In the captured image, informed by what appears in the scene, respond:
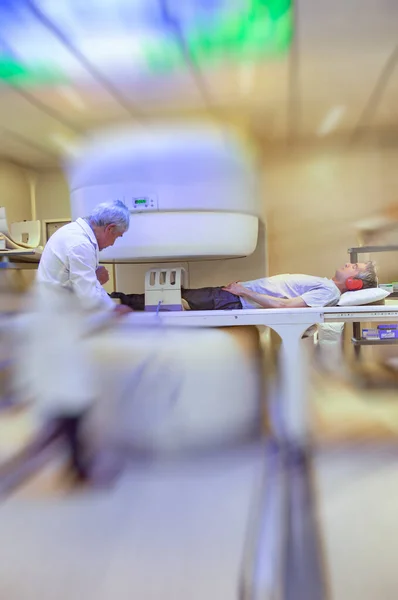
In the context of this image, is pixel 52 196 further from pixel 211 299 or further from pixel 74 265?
pixel 211 299

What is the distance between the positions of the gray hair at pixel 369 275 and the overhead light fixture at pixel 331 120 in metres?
0.20

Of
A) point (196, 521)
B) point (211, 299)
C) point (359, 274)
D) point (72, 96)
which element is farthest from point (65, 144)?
point (196, 521)

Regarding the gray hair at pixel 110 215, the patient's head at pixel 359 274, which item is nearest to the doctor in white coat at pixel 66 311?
the gray hair at pixel 110 215

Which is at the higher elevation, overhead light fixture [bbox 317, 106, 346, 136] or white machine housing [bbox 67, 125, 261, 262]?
overhead light fixture [bbox 317, 106, 346, 136]

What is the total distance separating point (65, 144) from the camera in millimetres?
500

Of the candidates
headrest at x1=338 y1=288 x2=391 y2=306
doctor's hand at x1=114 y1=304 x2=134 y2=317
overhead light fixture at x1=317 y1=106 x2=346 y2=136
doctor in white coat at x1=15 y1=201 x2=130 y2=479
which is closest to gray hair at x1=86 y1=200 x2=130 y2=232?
doctor in white coat at x1=15 y1=201 x2=130 y2=479

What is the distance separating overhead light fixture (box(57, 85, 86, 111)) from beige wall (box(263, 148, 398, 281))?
267 millimetres

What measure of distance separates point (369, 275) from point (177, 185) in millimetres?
332

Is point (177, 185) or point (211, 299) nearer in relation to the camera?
point (177, 185)

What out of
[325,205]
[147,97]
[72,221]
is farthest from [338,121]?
[72,221]

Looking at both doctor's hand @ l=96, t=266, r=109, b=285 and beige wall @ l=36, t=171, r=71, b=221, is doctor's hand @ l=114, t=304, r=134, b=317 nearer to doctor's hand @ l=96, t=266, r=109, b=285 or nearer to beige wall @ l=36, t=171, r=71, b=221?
doctor's hand @ l=96, t=266, r=109, b=285

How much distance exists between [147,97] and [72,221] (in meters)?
0.20

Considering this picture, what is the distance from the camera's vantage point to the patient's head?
1.77 feet

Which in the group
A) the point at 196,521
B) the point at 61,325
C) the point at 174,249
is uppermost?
the point at 174,249
